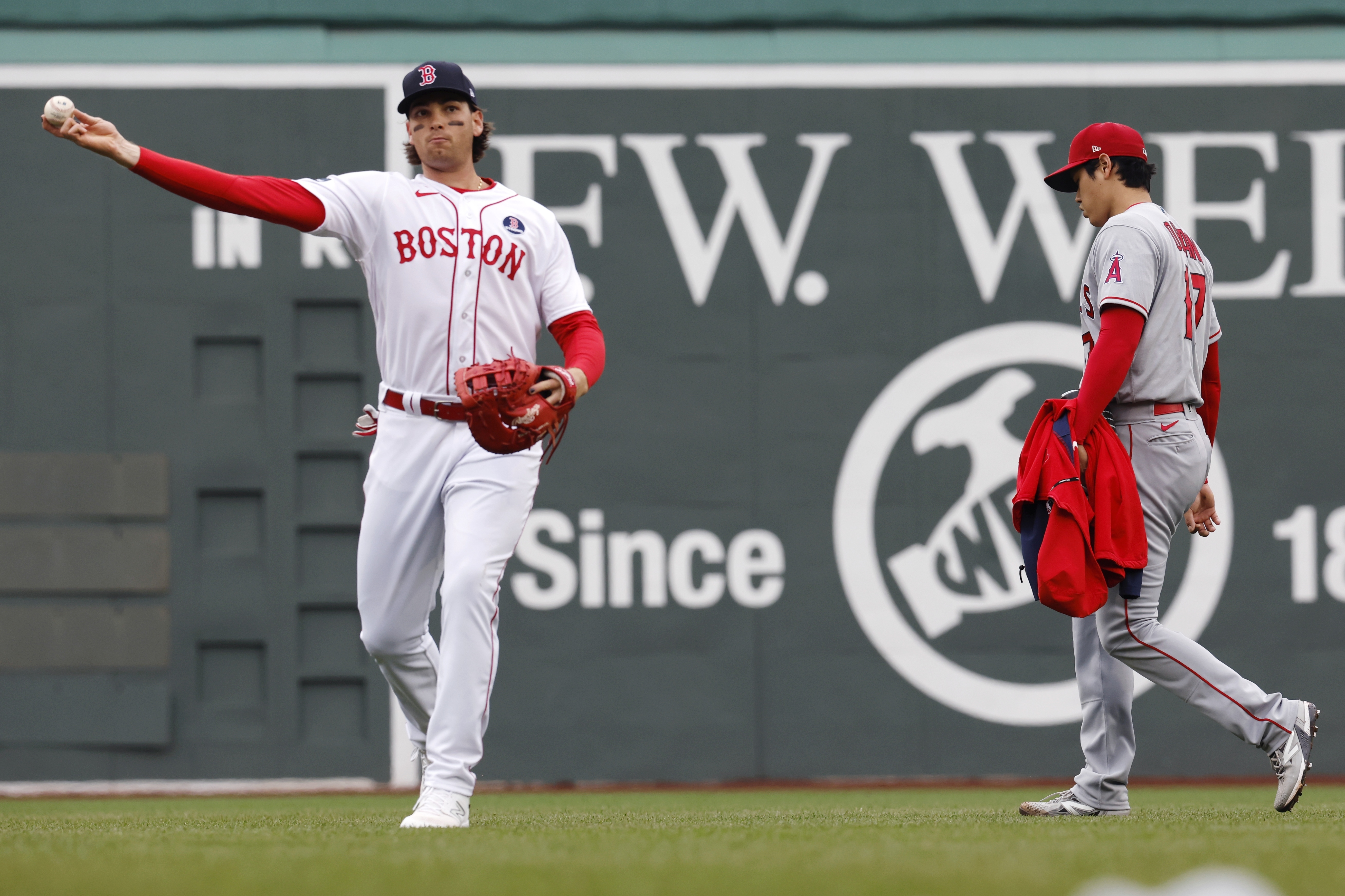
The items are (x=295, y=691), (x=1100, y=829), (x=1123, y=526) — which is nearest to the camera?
(x=1100, y=829)

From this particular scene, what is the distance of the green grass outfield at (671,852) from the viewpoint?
7.73 ft

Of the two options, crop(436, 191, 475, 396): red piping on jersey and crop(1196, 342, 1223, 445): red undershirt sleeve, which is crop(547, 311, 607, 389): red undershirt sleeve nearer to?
crop(436, 191, 475, 396): red piping on jersey

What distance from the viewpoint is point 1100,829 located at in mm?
3176

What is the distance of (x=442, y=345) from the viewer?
3561 millimetres

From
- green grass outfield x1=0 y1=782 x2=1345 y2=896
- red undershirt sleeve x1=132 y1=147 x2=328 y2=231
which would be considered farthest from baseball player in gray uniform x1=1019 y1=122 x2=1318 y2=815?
red undershirt sleeve x1=132 y1=147 x2=328 y2=231

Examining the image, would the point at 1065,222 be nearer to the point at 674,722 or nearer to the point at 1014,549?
the point at 1014,549

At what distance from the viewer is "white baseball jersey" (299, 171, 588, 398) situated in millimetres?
3570

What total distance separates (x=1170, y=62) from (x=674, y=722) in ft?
11.8

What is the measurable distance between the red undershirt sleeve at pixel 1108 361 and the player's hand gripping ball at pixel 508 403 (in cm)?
132

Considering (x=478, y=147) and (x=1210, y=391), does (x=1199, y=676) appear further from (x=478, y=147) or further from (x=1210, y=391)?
(x=478, y=147)

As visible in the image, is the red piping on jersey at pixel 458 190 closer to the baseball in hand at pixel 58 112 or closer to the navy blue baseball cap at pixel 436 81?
the navy blue baseball cap at pixel 436 81

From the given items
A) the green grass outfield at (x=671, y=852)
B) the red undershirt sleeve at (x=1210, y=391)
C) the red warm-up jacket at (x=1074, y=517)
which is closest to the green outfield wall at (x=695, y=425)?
the green grass outfield at (x=671, y=852)

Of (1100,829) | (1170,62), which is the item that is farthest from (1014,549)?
(1100,829)

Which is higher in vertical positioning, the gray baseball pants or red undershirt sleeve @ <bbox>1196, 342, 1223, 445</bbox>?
red undershirt sleeve @ <bbox>1196, 342, 1223, 445</bbox>
